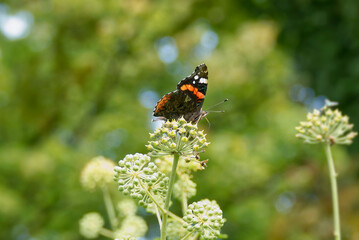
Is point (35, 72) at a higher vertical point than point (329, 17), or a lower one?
lower

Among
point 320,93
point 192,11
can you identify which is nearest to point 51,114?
point 192,11

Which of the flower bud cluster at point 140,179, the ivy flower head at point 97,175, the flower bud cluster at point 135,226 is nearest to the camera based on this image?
the flower bud cluster at point 140,179

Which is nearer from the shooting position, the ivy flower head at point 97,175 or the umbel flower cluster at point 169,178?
the umbel flower cluster at point 169,178

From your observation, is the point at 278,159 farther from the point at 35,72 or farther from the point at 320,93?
the point at 35,72

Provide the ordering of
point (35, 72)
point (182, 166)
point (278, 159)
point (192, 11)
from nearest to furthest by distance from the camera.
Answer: point (182, 166), point (278, 159), point (35, 72), point (192, 11)

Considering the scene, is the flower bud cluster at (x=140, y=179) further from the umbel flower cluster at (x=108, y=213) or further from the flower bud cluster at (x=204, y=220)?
the umbel flower cluster at (x=108, y=213)

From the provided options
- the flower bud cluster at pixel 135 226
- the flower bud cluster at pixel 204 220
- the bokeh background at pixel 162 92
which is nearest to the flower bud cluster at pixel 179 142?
the flower bud cluster at pixel 204 220
